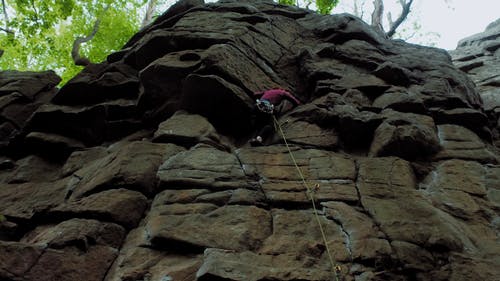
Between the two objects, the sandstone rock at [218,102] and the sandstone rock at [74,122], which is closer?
the sandstone rock at [218,102]

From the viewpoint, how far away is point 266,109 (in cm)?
880

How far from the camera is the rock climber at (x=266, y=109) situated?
8.77 metres

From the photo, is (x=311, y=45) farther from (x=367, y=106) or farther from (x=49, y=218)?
(x=49, y=218)

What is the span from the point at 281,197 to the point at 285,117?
10.1 feet

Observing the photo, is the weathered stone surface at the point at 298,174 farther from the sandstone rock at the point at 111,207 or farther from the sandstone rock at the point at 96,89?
the sandstone rock at the point at 96,89

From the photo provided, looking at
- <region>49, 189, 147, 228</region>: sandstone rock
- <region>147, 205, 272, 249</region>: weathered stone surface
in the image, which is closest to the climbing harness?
<region>147, 205, 272, 249</region>: weathered stone surface

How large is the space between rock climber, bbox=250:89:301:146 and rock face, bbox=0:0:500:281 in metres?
0.21

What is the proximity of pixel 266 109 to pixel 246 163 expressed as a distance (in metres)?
1.78

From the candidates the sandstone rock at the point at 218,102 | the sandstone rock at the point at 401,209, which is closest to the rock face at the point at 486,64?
the sandstone rock at the point at 401,209

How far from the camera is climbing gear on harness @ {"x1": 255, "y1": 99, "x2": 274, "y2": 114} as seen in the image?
8.79 metres

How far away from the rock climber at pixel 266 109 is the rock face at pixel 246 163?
0.71 ft

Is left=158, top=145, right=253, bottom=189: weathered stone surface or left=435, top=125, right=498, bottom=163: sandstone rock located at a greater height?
left=158, top=145, right=253, bottom=189: weathered stone surface

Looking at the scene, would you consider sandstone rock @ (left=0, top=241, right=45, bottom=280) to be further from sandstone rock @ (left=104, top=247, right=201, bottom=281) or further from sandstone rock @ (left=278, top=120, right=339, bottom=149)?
sandstone rock @ (left=278, top=120, right=339, bottom=149)

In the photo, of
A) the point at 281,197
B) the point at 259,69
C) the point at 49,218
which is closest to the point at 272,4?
the point at 259,69
